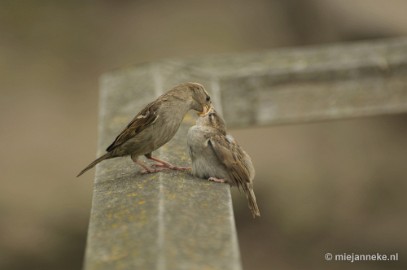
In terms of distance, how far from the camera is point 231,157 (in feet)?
15.0

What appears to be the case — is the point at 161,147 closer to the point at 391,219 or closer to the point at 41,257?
the point at 41,257

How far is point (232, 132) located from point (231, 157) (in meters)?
6.77

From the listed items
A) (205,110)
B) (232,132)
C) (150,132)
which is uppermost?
(232,132)

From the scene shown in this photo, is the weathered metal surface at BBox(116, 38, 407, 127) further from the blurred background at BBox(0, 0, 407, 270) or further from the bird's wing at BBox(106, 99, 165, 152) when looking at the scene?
the blurred background at BBox(0, 0, 407, 270)

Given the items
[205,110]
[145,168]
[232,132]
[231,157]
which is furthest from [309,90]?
[232,132]

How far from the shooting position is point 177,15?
619 inches

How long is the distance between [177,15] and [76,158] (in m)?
5.40

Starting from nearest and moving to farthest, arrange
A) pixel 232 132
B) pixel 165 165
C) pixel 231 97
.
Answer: pixel 165 165, pixel 231 97, pixel 232 132

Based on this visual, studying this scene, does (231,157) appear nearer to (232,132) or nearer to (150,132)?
(150,132)

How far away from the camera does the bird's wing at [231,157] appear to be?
4.51 meters

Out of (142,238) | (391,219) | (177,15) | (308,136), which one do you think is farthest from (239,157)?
(177,15)

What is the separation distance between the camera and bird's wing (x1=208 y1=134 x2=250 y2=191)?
4.51 m

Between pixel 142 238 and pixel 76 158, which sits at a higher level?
pixel 76 158

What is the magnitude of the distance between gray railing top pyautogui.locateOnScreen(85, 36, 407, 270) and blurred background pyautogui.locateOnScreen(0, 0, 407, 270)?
3.39 m
